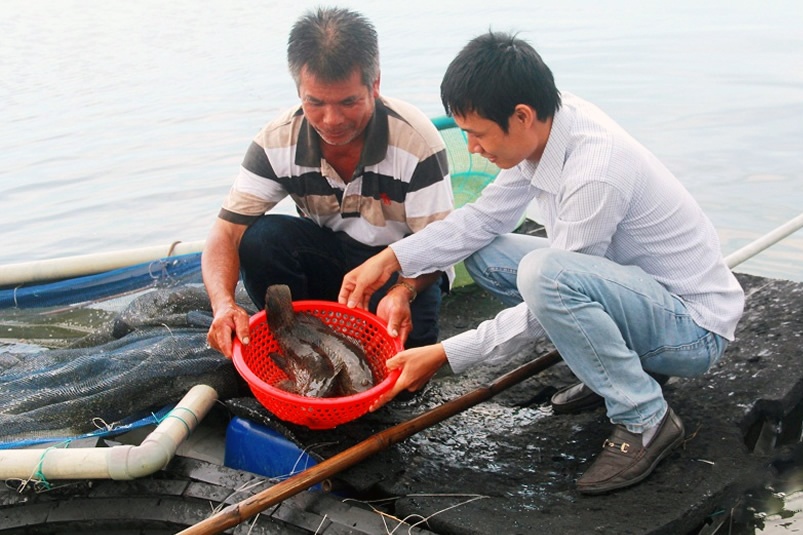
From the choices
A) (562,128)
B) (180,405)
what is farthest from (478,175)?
(180,405)

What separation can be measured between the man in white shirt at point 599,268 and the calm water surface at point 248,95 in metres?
3.59

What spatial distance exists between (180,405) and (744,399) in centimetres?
224

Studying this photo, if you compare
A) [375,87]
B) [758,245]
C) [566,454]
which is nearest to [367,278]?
[375,87]

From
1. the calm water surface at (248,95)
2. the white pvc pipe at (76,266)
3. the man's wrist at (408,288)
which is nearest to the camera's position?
the man's wrist at (408,288)

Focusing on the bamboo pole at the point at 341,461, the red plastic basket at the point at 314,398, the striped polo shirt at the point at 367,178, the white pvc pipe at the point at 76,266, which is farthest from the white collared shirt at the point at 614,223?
the white pvc pipe at the point at 76,266

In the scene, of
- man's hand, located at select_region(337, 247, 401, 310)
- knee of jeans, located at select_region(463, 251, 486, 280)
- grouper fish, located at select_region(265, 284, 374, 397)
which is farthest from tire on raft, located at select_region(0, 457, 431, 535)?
knee of jeans, located at select_region(463, 251, 486, 280)

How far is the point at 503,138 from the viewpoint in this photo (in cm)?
293

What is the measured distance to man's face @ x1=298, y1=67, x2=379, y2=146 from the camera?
3375 millimetres

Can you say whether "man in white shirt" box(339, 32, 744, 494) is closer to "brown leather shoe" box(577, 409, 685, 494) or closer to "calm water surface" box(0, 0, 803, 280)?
"brown leather shoe" box(577, 409, 685, 494)

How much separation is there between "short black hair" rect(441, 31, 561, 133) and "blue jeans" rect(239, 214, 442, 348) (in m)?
1.13

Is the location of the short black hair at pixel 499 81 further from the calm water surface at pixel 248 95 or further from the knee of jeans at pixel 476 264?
the calm water surface at pixel 248 95

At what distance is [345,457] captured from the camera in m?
2.97

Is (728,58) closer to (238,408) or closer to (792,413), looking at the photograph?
(792,413)

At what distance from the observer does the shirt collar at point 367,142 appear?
3639 mm
